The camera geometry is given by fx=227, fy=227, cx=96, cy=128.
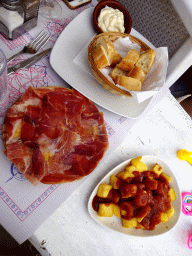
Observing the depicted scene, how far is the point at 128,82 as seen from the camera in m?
0.61

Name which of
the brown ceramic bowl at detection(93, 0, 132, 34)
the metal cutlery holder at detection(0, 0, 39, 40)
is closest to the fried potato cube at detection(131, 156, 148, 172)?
the brown ceramic bowl at detection(93, 0, 132, 34)

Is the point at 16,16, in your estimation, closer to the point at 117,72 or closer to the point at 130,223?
the point at 117,72

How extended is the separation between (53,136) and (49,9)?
1.53 ft

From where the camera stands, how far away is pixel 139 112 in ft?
2.38

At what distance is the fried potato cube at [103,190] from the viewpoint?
0.68 m

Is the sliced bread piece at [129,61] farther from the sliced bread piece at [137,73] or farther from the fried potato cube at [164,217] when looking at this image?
the fried potato cube at [164,217]

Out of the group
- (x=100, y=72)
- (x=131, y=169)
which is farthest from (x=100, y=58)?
(x=131, y=169)

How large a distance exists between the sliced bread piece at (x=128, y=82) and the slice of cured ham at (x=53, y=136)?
0.37 feet

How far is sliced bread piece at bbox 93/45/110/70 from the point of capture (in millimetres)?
617

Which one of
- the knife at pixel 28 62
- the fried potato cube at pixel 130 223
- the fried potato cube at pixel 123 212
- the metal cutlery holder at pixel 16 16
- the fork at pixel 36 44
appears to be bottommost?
the fried potato cube at pixel 130 223

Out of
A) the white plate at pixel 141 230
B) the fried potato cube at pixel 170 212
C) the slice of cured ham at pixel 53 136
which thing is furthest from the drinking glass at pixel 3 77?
the fried potato cube at pixel 170 212

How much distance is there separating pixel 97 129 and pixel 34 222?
0.98ft

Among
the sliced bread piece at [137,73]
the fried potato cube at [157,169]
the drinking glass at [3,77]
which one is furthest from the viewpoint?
the fried potato cube at [157,169]

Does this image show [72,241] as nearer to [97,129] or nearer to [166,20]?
[97,129]
